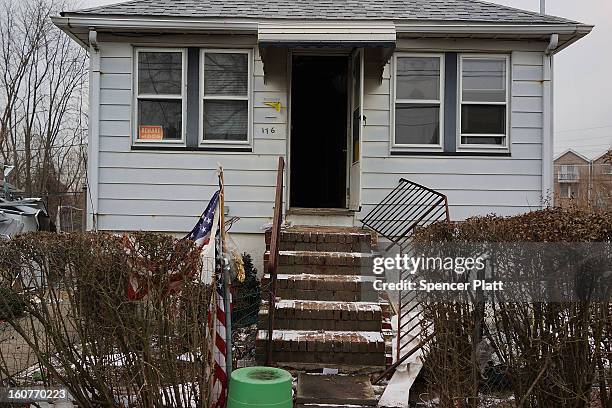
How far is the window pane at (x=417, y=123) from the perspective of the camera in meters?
7.49

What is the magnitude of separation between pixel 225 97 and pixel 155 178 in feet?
4.85

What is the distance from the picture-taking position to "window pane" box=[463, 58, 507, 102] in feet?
24.4

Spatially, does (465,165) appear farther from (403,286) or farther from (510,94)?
(403,286)

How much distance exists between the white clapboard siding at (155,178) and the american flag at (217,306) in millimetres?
3382

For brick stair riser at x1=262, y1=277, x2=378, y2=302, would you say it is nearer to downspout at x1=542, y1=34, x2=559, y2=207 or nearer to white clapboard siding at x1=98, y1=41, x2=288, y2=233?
white clapboard siding at x1=98, y1=41, x2=288, y2=233

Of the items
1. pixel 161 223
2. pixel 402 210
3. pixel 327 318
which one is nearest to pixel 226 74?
pixel 161 223

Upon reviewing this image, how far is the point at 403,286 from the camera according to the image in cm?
532

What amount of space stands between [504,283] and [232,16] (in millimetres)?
5240

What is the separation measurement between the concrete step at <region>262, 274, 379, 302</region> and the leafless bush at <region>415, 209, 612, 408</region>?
1.70 meters

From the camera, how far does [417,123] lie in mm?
7504

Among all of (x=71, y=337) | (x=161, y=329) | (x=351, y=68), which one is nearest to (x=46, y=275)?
(x=71, y=337)
